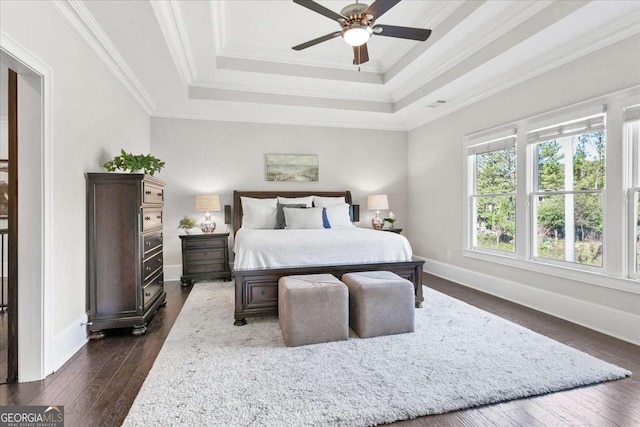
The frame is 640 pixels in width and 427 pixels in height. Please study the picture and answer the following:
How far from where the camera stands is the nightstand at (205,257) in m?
4.67

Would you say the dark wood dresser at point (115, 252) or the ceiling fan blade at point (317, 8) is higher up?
the ceiling fan blade at point (317, 8)

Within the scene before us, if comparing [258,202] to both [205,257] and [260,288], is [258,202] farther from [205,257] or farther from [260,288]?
[260,288]

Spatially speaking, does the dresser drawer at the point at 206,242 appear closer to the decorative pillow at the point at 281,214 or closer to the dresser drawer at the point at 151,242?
the decorative pillow at the point at 281,214

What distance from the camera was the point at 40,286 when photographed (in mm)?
2127

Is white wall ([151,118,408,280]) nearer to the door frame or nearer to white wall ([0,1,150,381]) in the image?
white wall ([0,1,150,381])

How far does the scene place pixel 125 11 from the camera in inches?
100

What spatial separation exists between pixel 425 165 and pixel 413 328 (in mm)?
3530

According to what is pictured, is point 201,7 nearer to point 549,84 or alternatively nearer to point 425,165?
point 549,84

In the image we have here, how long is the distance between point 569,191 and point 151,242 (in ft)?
14.5

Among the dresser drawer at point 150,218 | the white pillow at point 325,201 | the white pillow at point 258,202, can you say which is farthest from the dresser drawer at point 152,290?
the white pillow at point 325,201

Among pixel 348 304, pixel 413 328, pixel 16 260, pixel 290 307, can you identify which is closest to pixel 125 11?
pixel 16 260

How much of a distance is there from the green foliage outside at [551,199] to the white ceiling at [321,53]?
2.91 ft

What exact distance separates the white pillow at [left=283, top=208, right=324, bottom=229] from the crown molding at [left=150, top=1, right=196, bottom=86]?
7.41 ft

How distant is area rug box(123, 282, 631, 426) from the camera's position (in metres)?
1.72
